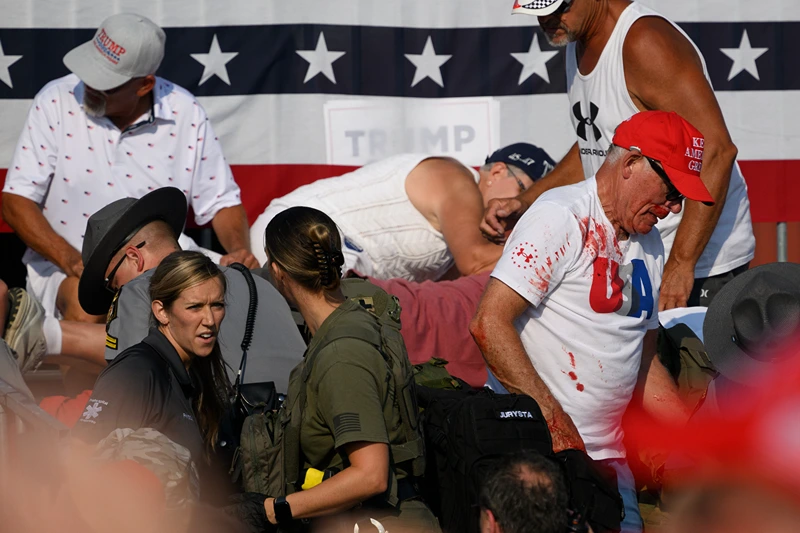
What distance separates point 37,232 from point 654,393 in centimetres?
288

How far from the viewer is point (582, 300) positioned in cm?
320

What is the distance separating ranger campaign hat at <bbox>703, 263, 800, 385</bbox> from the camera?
326 centimetres

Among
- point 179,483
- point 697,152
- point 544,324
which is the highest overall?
point 697,152

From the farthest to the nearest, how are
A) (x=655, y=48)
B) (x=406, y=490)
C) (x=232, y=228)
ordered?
1. (x=232, y=228)
2. (x=655, y=48)
3. (x=406, y=490)

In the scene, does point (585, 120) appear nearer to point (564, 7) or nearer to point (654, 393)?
point (564, 7)

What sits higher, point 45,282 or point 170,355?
point 170,355

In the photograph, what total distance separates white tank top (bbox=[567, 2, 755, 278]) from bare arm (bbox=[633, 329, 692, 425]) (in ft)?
2.16

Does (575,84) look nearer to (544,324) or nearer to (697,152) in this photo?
(697,152)

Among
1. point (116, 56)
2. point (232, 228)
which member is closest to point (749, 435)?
point (232, 228)

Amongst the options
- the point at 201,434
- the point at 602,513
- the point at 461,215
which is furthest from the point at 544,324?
the point at 461,215

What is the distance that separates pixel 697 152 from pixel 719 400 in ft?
2.81

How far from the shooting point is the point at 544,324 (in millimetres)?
3211

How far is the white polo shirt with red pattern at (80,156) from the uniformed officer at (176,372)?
6.40ft

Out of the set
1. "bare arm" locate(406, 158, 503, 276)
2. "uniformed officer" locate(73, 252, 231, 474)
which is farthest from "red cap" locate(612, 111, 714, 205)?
"bare arm" locate(406, 158, 503, 276)
